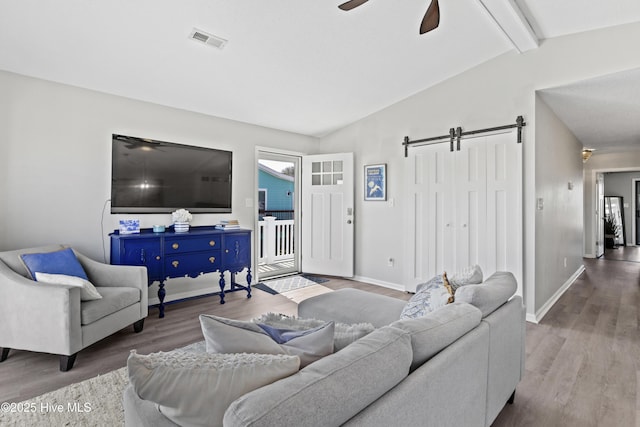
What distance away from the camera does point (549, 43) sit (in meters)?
3.20

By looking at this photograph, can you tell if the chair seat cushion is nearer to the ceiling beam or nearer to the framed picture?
the framed picture

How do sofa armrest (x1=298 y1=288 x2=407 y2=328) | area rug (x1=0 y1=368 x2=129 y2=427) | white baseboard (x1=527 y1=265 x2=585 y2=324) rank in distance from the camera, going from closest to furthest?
area rug (x1=0 y1=368 x2=129 y2=427), sofa armrest (x1=298 y1=288 x2=407 y2=328), white baseboard (x1=527 y1=265 x2=585 y2=324)

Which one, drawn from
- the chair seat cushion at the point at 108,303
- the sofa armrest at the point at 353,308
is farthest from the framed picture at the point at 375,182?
the chair seat cushion at the point at 108,303

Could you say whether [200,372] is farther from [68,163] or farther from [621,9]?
[621,9]

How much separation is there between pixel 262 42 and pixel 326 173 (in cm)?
258

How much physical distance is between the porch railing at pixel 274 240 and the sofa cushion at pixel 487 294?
4525mm

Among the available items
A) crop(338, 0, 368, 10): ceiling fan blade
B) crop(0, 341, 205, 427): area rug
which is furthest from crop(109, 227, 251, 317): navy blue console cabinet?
crop(338, 0, 368, 10): ceiling fan blade

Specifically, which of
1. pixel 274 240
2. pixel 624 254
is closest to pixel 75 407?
pixel 274 240

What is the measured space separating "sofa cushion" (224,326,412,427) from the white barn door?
2978 millimetres

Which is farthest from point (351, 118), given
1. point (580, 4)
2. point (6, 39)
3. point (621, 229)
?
point (621, 229)

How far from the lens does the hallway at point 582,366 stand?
183cm

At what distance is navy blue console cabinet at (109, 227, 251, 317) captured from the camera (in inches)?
125

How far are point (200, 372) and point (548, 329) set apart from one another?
3.46 metres

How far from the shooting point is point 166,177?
12.4 ft
